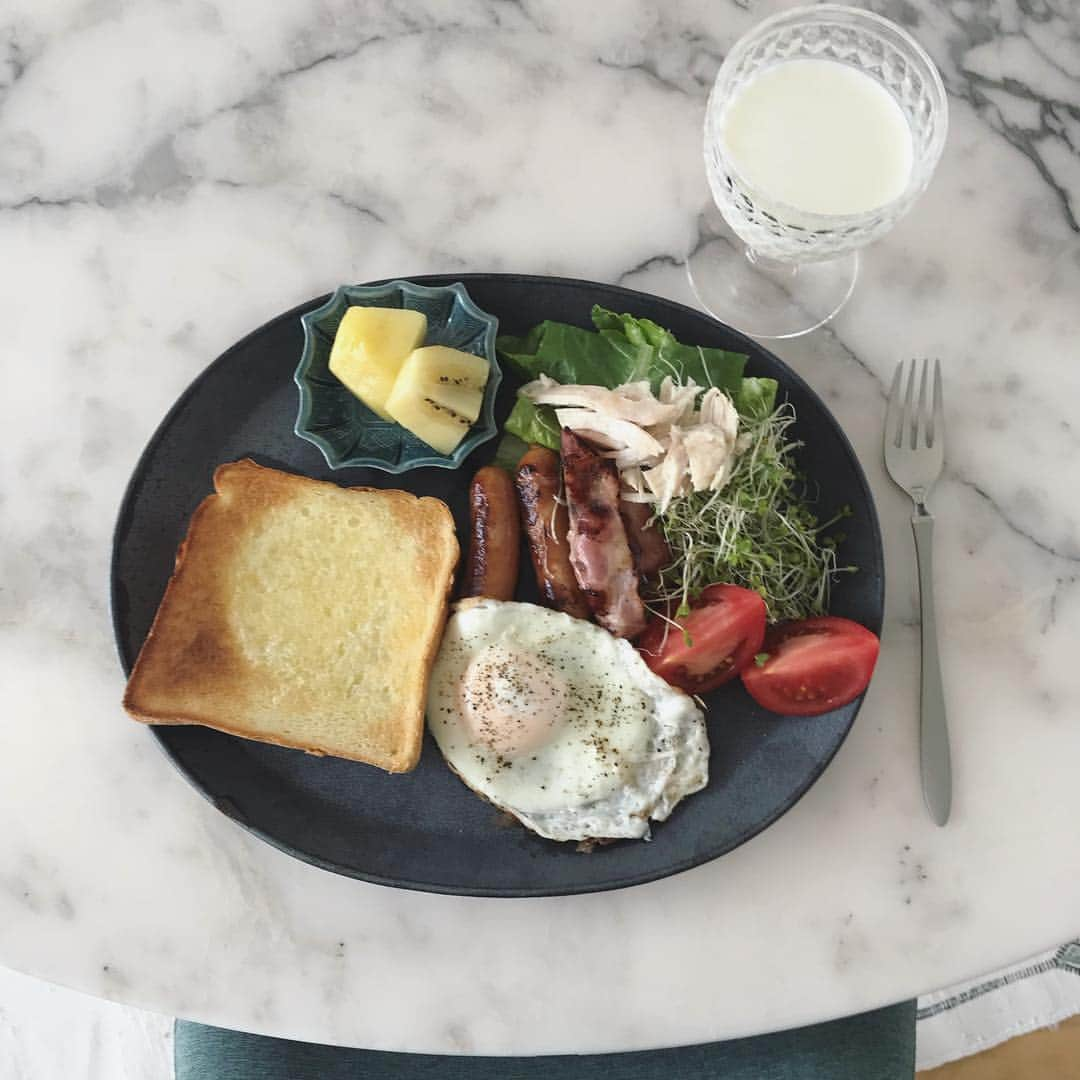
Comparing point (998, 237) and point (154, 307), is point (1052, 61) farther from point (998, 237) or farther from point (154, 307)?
point (154, 307)

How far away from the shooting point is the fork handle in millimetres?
2500

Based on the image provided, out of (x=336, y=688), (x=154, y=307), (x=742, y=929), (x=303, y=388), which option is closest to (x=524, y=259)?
(x=303, y=388)

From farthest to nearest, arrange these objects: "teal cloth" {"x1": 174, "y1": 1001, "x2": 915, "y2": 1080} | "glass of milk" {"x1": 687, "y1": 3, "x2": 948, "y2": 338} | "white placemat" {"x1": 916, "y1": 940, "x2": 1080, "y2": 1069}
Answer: "white placemat" {"x1": 916, "y1": 940, "x2": 1080, "y2": 1069} < "teal cloth" {"x1": 174, "y1": 1001, "x2": 915, "y2": 1080} < "glass of milk" {"x1": 687, "y1": 3, "x2": 948, "y2": 338}

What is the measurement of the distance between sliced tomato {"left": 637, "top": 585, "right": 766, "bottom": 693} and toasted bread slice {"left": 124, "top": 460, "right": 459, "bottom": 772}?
1.70 ft

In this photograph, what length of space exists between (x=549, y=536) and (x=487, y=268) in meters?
0.77

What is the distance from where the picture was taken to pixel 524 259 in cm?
273

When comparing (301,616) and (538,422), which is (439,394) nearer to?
(538,422)

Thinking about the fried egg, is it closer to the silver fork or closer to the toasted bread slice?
the toasted bread slice

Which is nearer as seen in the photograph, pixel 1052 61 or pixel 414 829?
pixel 414 829

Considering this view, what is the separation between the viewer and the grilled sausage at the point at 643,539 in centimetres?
247

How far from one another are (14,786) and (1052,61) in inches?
126

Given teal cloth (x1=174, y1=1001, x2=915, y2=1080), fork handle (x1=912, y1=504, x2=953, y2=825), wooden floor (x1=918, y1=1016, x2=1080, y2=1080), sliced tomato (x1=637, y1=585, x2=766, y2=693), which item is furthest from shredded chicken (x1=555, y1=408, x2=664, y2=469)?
wooden floor (x1=918, y1=1016, x2=1080, y2=1080)

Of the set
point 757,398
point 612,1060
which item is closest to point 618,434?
point 757,398

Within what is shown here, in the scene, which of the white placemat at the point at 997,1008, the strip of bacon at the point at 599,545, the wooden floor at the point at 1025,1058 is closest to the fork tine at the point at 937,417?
the strip of bacon at the point at 599,545
